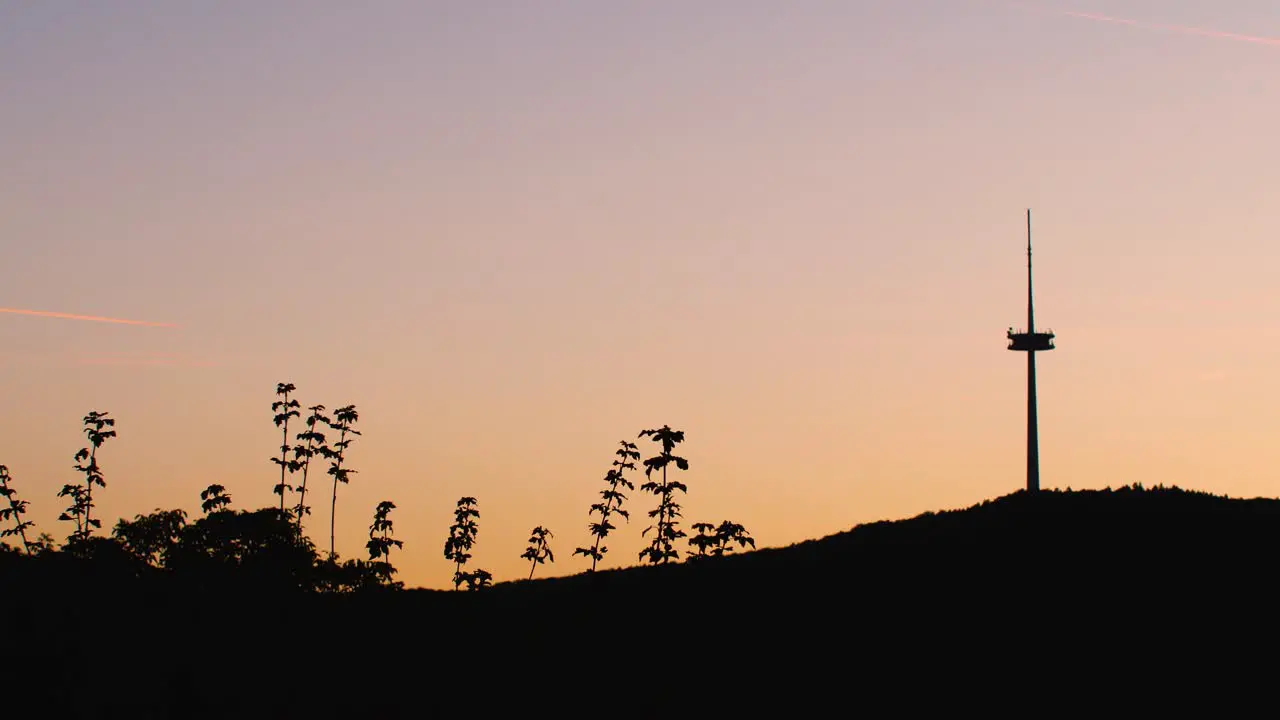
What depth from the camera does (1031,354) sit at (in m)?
107

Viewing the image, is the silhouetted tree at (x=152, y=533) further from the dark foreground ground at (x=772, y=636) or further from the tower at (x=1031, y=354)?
the tower at (x=1031, y=354)

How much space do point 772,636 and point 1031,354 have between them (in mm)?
61632

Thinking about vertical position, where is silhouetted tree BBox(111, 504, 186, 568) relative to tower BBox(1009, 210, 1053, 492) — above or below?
below

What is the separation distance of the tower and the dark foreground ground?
36.2 meters

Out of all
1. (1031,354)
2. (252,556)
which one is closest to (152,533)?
(252,556)

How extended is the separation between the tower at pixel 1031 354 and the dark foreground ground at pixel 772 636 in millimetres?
36166

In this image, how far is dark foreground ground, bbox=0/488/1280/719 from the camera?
44.4m

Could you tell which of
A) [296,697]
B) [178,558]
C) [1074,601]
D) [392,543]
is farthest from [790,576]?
[178,558]

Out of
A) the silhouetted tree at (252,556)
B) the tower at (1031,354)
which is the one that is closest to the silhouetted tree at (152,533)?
the silhouetted tree at (252,556)

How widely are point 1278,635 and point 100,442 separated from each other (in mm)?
43470

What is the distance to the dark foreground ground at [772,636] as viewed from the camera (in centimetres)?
4441

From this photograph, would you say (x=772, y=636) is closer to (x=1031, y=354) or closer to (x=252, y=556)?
(x=252, y=556)

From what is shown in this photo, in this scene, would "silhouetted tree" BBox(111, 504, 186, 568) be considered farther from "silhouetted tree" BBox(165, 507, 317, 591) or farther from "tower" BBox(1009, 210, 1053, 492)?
"tower" BBox(1009, 210, 1053, 492)


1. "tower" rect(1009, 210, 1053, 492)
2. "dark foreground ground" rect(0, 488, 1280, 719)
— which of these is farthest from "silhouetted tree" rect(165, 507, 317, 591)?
"tower" rect(1009, 210, 1053, 492)
